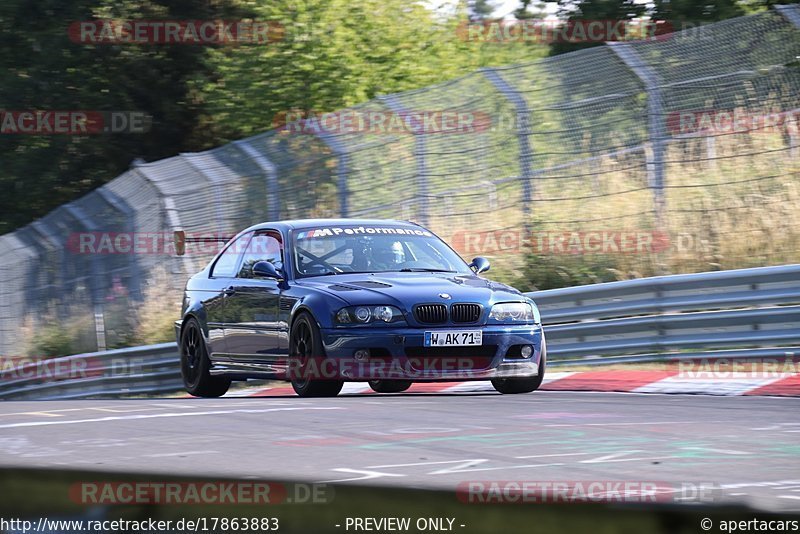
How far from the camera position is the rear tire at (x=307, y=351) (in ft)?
33.1

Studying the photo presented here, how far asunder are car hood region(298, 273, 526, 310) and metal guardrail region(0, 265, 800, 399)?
2.17 meters

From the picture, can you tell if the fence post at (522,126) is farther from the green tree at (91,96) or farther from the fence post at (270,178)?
the green tree at (91,96)

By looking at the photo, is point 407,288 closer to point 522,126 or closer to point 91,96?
point 522,126

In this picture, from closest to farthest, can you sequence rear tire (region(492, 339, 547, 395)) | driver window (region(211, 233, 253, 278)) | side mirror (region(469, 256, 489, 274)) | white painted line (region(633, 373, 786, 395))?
1. white painted line (region(633, 373, 786, 395))
2. rear tire (region(492, 339, 547, 395))
3. side mirror (region(469, 256, 489, 274))
4. driver window (region(211, 233, 253, 278))

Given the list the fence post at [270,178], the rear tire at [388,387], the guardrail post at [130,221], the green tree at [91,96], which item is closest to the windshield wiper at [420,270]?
the rear tire at [388,387]

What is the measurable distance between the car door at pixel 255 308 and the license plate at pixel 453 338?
Result: 146cm

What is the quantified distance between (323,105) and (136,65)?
5658 mm

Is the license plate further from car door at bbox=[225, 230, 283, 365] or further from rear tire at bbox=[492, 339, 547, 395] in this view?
car door at bbox=[225, 230, 283, 365]

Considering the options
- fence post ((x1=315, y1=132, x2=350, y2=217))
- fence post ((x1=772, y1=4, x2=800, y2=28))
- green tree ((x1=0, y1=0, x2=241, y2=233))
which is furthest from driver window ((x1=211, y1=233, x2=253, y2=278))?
green tree ((x1=0, y1=0, x2=241, y2=233))

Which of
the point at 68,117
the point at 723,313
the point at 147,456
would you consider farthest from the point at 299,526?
the point at 68,117

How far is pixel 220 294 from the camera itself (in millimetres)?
11969

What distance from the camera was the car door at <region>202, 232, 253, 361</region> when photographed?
467 inches

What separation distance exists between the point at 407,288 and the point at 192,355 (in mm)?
3101

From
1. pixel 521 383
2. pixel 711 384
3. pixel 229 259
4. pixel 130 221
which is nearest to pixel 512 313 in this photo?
pixel 521 383
